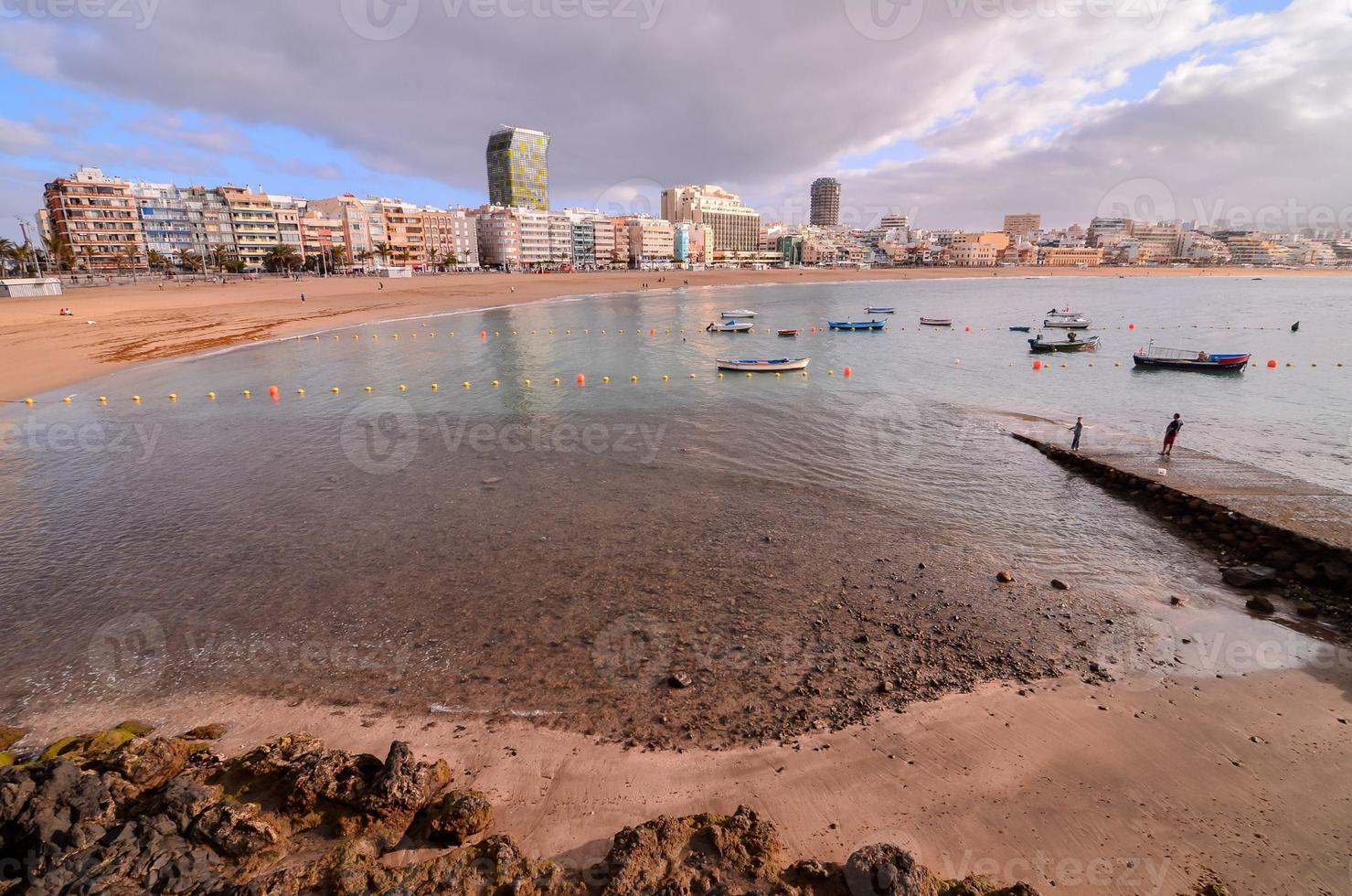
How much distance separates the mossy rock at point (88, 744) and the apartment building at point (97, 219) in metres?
137

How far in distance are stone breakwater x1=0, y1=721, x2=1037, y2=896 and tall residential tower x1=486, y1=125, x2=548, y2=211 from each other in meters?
202

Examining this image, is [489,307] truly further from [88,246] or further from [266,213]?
[88,246]

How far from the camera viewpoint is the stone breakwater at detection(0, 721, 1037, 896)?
545 centimetres

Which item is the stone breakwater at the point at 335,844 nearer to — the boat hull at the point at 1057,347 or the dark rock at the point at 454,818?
the dark rock at the point at 454,818

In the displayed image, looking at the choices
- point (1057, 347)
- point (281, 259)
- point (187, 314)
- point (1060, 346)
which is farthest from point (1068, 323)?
point (281, 259)

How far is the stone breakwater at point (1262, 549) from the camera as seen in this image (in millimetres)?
11750

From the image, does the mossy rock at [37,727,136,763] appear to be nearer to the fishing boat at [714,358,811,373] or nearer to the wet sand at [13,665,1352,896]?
the wet sand at [13,665,1352,896]

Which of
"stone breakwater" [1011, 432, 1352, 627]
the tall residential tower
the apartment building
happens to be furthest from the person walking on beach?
the tall residential tower

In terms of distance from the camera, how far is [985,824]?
22.0 feet

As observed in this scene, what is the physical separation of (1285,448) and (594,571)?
86.0ft

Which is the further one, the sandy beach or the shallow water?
the sandy beach

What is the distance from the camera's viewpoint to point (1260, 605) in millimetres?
11547

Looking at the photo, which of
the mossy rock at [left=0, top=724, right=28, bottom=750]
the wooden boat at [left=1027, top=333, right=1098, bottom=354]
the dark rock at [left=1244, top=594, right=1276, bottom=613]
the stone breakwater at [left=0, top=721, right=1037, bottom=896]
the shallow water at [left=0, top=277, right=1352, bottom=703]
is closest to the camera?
the stone breakwater at [left=0, top=721, right=1037, bottom=896]

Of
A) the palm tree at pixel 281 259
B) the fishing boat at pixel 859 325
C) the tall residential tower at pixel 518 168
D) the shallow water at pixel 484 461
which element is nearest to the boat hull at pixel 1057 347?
the shallow water at pixel 484 461
